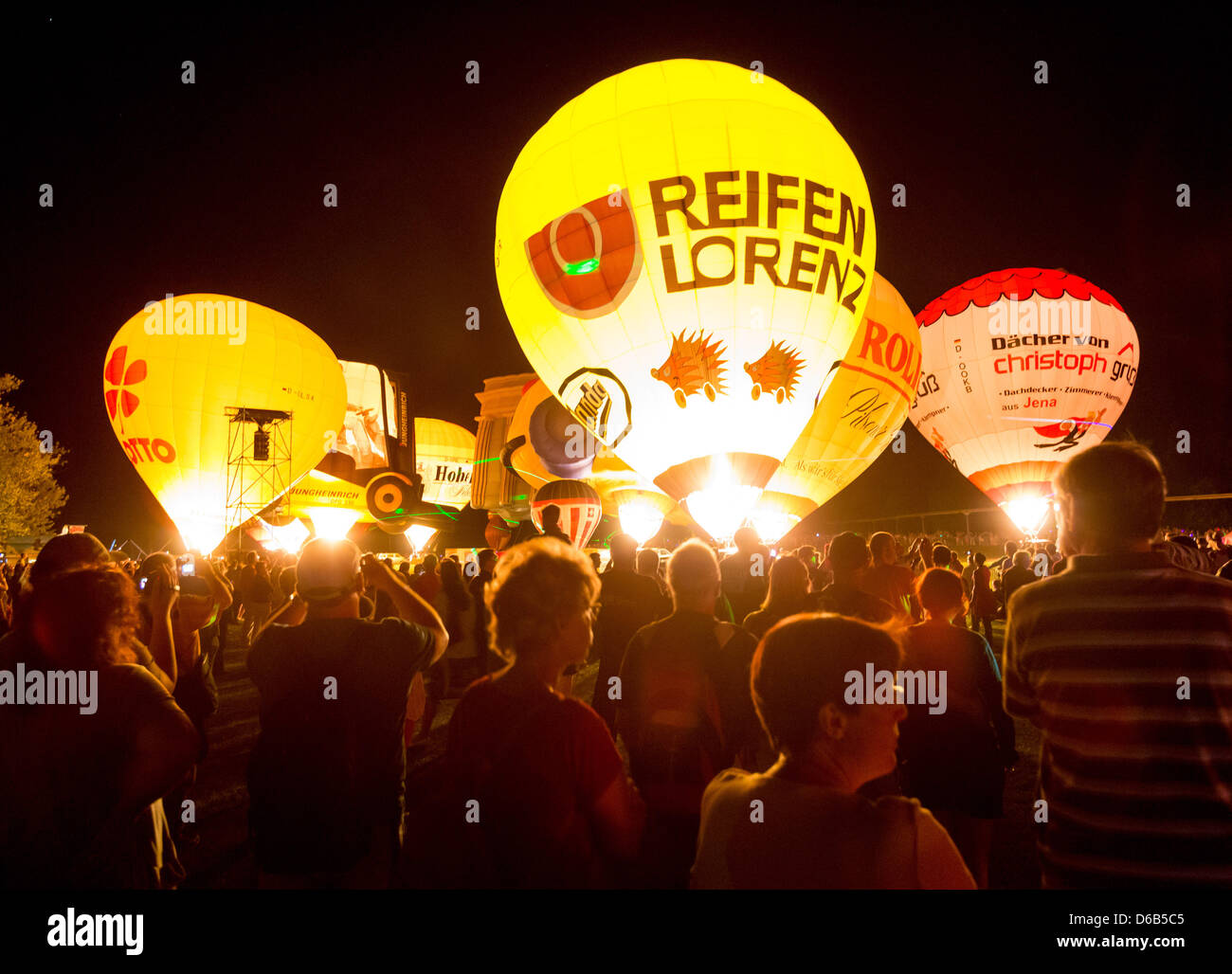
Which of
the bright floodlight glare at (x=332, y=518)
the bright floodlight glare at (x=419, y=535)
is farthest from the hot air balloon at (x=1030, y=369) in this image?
the bright floodlight glare at (x=419, y=535)

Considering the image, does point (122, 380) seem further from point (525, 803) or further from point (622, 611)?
point (525, 803)

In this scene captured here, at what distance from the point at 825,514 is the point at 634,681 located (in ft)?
167

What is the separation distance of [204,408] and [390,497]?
6389 millimetres

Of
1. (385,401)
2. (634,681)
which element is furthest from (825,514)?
(634,681)

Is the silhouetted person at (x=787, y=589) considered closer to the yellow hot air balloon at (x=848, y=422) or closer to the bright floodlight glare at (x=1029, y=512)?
the yellow hot air balloon at (x=848, y=422)

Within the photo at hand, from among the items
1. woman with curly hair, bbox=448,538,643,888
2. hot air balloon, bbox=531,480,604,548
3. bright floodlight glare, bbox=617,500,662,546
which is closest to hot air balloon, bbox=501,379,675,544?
bright floodlight glare, bbox=617,500,662,546

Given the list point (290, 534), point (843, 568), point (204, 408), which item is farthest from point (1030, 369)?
point (290, 534)

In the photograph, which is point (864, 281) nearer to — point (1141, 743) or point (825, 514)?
point (1141, 743)

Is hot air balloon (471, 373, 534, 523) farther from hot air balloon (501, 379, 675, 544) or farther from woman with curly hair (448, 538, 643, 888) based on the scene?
woman with curly hair (448, 538, 643, 888)

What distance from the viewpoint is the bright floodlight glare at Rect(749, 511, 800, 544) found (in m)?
11.7

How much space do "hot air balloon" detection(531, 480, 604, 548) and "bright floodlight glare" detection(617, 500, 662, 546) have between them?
326cm

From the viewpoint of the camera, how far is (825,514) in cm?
5156

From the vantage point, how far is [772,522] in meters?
11.7

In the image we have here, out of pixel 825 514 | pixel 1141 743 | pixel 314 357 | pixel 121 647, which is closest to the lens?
pixel 1141 743
